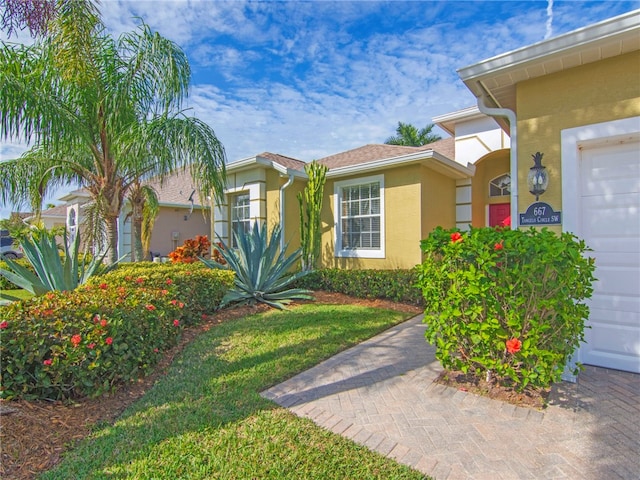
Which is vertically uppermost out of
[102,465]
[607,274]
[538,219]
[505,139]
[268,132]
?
[268,132]

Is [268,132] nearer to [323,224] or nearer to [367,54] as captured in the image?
[323,224]

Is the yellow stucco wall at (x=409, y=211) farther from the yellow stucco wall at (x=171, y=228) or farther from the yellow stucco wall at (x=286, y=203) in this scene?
the yellow stucco wall at (x=171, y=228)

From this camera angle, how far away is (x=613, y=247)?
388 cm

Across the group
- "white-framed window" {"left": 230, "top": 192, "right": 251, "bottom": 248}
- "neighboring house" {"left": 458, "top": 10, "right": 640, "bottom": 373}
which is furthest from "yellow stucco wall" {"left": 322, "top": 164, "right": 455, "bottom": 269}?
"neighboring house" {"left": 458, "top": 10, "right": 640, "bottom": 373}

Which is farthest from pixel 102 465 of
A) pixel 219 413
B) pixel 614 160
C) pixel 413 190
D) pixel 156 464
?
pixel 413 190

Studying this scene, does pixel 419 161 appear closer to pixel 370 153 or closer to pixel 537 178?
pixel 370 153

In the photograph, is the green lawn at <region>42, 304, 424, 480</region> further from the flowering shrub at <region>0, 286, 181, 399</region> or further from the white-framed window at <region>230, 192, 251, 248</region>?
the white-framed window at <region>230, 192, 251, 248</region>

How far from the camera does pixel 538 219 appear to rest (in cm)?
419

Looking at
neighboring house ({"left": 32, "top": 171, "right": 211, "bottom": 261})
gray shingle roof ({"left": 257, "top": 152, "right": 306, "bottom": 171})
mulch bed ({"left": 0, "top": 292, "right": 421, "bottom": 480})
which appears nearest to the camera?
mulch bed ({"left": 0, "top": 292, "right": 421, "bottom": 480})

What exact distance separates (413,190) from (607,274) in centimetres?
506

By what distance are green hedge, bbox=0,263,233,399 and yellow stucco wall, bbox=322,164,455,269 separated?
19.6 feet

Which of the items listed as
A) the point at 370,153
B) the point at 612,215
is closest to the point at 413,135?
the point at 370,153

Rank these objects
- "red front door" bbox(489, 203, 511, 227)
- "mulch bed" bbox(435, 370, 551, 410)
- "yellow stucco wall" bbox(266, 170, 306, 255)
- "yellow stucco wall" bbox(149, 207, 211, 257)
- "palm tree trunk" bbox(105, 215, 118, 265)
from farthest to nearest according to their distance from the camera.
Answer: "yellow stucco wall" bbox(149, 207, 211, 257)
"red front door" bbox(489, 203, 511, 227)
"yellow stucco wall" bbox(266, 170, 306, 255)
"palm tree trunk" bbox(105, 215, 118, 265)
"mulch bed" bbox(435, 370, 551, 410)

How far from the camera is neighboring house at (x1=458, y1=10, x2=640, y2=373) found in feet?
12.2
